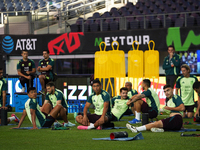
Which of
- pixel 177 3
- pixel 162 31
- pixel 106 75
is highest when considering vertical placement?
pixel 177 3

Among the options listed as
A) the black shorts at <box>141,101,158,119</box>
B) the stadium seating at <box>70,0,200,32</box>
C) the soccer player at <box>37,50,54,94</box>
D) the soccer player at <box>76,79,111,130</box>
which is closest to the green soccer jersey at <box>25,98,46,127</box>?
the soccer player at <box>76,79,111,130</box>

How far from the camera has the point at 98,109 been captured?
8391mm

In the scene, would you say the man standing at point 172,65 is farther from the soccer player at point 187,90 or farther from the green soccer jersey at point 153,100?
the green soccer jersey at point 153,100

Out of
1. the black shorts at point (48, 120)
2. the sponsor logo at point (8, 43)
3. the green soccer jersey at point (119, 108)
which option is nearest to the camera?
the black shorts at point (48, 120)

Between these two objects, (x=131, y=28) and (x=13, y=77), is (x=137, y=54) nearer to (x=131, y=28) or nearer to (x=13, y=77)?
(x=131, y=28)

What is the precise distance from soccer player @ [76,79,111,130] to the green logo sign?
8489 mm

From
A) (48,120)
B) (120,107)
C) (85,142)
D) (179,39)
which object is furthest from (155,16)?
(85,142)

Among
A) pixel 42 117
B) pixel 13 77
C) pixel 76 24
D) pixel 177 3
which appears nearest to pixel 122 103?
pixel 42 117

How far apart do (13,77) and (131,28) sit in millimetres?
6150

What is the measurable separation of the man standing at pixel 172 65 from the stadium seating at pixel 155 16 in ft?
13.7

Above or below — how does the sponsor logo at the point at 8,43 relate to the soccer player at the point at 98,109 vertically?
above

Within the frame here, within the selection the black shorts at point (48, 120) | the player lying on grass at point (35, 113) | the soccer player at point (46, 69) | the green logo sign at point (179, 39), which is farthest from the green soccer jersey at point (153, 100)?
the green logo sign at point (179, 39)

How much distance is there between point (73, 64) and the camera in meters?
19.0

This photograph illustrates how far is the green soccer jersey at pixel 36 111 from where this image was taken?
8.16 meters
